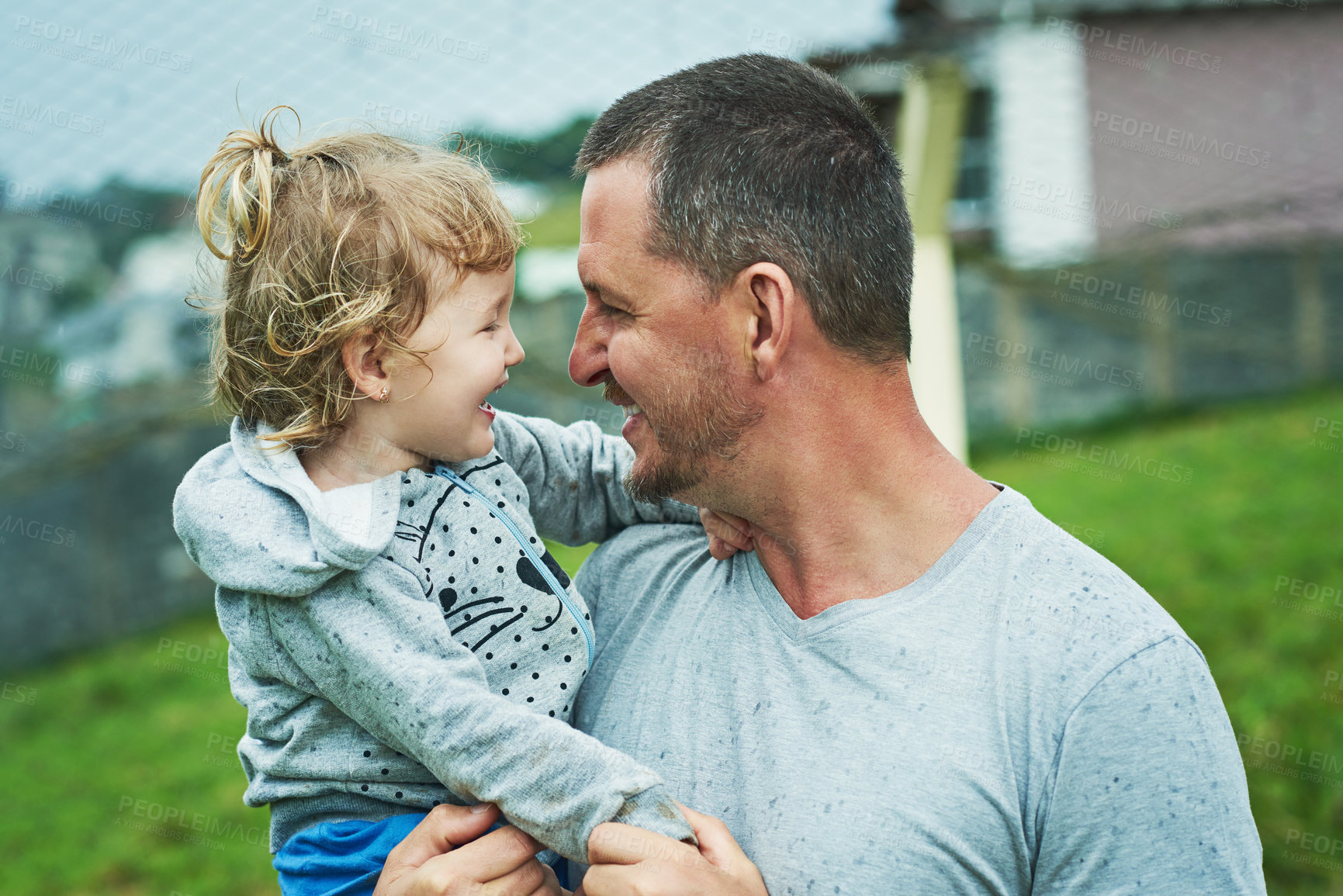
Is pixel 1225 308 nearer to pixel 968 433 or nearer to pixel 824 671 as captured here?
pixel 968 433

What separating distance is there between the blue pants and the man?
0.18 meters

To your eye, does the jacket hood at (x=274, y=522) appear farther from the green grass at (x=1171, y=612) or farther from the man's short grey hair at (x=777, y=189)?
the green grass at (x=1171, y=612)

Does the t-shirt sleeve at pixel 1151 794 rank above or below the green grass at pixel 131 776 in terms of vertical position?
above

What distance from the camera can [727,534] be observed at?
1541 millimetres

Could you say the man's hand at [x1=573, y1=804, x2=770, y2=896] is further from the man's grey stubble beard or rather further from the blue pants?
the man's grey stubble beard

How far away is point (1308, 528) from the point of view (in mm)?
4812

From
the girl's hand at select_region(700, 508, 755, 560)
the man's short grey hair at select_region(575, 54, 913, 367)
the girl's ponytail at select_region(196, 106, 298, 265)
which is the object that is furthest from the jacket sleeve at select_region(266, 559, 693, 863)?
the man's short grey hair at select_region(575, 54, 913, 367)

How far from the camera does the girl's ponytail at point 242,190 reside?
4.54 ft

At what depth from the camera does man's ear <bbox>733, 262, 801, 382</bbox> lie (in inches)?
56.2

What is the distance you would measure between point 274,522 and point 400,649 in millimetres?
227

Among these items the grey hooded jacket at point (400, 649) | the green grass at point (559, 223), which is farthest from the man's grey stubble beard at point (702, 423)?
the green grass at point (559, 223)

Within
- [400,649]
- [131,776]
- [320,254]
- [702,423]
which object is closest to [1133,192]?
[131,776]

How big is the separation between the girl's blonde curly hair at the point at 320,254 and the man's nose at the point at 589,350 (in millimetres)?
161

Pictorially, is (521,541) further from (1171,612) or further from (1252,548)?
(1252,548)
